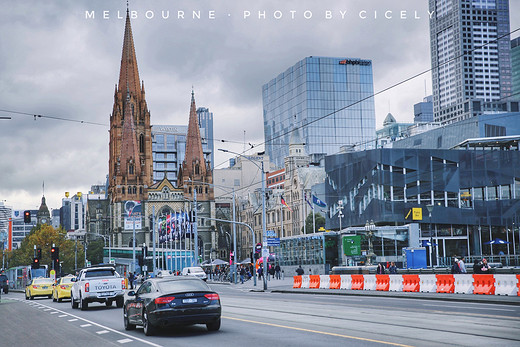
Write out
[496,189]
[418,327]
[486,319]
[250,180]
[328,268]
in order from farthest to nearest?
[250,180]
[496,189]
[328,268]
[486,319]
[418,327]

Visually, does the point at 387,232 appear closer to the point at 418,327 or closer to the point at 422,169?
the point at 422,169

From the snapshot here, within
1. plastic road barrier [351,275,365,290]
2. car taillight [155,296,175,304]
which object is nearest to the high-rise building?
plastic road barrier [351,275,365,290]

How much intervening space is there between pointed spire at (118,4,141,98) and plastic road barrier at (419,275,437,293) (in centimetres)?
12170

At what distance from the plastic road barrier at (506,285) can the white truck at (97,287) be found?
A: 14373 mm

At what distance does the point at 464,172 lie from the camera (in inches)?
2886

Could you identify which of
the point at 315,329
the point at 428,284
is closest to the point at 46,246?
the point at 428,284

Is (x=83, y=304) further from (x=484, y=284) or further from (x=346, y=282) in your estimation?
(x=346, y=282)

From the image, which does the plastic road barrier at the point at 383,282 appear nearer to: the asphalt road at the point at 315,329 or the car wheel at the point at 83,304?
the asphalt road at the point at 315,329

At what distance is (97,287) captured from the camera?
1027 inches

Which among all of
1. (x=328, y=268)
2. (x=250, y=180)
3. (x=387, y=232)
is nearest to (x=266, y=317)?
(x=328, y=268)

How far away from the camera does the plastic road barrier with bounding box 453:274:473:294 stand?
2720cm

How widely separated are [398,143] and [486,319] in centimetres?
10670

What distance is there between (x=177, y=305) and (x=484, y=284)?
15683 mm

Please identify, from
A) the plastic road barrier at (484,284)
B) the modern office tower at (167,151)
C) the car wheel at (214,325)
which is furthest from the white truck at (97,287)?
the modern office tower at (167,151)
